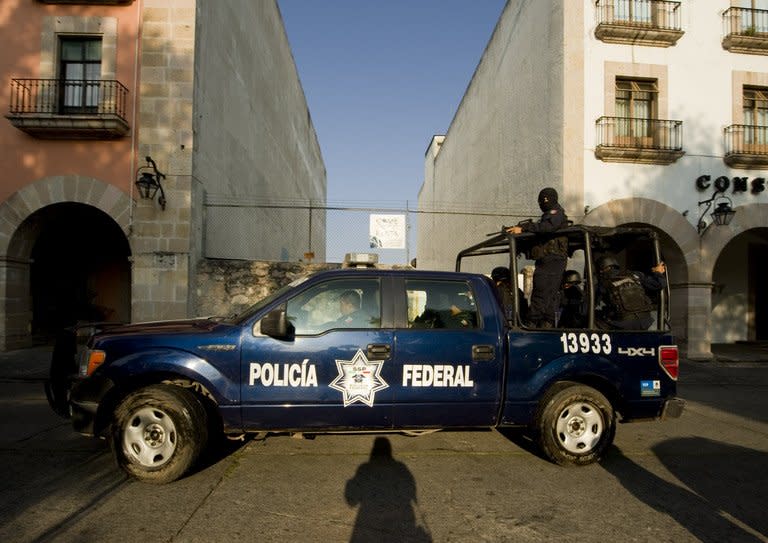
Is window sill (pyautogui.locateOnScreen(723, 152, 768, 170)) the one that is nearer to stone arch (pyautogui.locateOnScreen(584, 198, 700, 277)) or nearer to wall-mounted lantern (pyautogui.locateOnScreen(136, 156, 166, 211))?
stone arch (pyautogui.locateOnScreen(584, 198, 700, 277))

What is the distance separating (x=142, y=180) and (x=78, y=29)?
4.06 metres

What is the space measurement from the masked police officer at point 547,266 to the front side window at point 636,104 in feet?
28.2

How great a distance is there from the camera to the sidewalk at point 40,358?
875cm

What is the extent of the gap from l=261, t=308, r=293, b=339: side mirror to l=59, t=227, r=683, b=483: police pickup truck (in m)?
0.01

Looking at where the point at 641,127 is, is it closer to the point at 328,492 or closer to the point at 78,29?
the point at 328,492

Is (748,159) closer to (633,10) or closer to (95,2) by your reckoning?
(633,10)

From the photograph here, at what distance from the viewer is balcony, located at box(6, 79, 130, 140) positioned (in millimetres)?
10195

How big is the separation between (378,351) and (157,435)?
193cm

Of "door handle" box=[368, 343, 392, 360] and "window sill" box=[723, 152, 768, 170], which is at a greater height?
"window sill" box=[723, 152, 768, 170]

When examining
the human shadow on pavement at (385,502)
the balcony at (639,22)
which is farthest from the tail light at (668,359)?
the balcony at (639,22)

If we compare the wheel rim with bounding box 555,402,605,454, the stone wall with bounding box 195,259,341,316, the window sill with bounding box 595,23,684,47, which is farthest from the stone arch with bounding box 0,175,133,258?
the window sill with bounding box 595,23,684,47

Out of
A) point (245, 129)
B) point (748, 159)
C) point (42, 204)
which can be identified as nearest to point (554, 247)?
point (748, 159)

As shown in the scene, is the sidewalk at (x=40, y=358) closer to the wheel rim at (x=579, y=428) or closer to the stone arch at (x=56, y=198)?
→ the stone arch at (x=56, y=198)

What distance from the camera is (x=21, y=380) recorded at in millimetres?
8422
